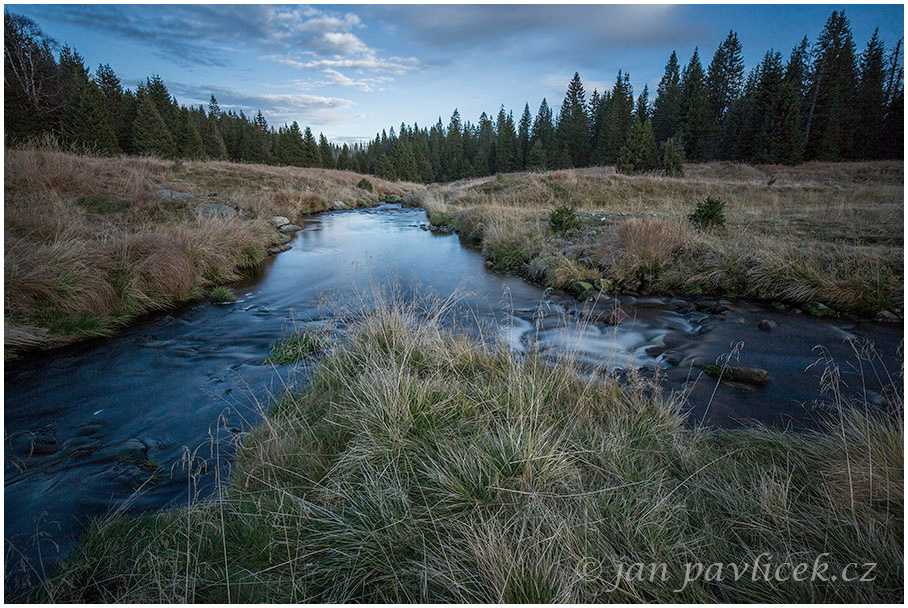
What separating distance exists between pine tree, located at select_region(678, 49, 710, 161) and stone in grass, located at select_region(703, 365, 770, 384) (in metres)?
51.0

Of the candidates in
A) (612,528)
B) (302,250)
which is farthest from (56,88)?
(612,528)

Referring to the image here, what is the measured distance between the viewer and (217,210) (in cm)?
1359

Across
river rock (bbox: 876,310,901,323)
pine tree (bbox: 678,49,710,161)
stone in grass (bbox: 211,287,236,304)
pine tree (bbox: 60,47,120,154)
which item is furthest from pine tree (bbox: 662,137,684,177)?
pine tree (bbox: 60,47,120,154)

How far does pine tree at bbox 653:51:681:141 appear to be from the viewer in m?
50.2

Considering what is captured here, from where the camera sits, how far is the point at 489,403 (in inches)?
133

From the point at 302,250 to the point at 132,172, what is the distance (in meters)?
8.01

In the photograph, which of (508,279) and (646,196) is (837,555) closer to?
(508,279)

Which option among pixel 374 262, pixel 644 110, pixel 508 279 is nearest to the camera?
pixel 508 279

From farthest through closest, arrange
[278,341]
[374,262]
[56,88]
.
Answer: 1. [56,88]
2. [374,262]
3. [278,341]

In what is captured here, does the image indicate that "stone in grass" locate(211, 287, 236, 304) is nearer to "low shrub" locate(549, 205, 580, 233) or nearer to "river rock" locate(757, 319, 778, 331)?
"low shrub" locate(549, 205, 580, 233)

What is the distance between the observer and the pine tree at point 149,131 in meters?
34.9

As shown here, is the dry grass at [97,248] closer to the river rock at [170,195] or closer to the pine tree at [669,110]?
the river rock at [170,195]

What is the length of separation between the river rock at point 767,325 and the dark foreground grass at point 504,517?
13.6 ft

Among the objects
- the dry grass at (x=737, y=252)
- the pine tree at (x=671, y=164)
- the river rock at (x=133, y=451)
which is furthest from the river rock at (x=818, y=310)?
the pine tree at (x=671, y=164)
